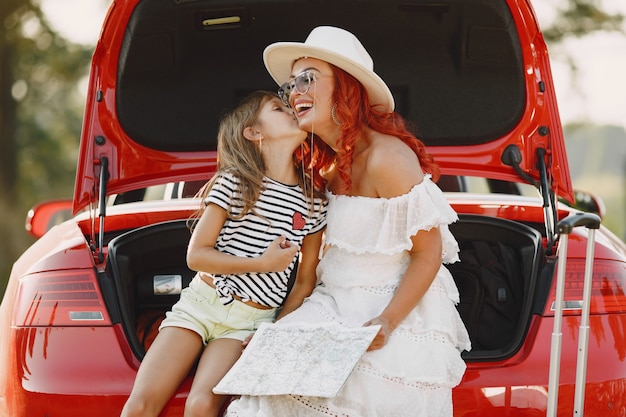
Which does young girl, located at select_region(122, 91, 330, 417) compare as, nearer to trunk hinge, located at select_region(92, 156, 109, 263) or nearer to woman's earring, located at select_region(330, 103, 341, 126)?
woman's earring, located at select_region(330, 103, 341, 126)

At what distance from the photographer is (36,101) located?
71.1 ft

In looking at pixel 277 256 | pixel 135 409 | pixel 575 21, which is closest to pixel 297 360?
pixel 277 256

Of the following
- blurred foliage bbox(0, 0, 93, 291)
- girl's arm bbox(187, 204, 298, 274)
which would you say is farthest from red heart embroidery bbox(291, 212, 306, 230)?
blurred foliage bbox(0, 0, 93, 291)

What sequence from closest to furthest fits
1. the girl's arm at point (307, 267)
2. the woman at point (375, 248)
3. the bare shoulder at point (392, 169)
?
the woman at point (375, 248) < the bare shoulder at point (392, 169) < the girl's arm at point (307, 267)

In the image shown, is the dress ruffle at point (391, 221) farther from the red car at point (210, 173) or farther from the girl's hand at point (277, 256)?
the red car at point (210, 173)

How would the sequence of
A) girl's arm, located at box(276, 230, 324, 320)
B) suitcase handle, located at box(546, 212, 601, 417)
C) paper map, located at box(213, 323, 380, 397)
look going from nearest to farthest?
suitcase handle, located at box(546, 212, 601, 417)
paper map, located at box(213, 323, 380, 397)
girl's arm, located at box(276, 230, 324, 320)

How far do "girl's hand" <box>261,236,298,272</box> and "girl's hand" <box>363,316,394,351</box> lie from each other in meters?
0.33

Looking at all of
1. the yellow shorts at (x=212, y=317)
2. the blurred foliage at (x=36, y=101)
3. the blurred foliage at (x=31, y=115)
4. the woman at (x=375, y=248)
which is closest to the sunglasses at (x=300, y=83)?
the woman at (x=375, y=248)

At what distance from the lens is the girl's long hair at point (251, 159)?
3.24m

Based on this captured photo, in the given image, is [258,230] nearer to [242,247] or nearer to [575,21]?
[242,247]

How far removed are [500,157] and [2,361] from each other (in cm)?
210

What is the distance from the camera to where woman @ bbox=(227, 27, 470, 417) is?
115 inches

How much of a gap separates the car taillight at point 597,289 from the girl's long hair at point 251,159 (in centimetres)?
87

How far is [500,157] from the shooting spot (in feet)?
13.2
